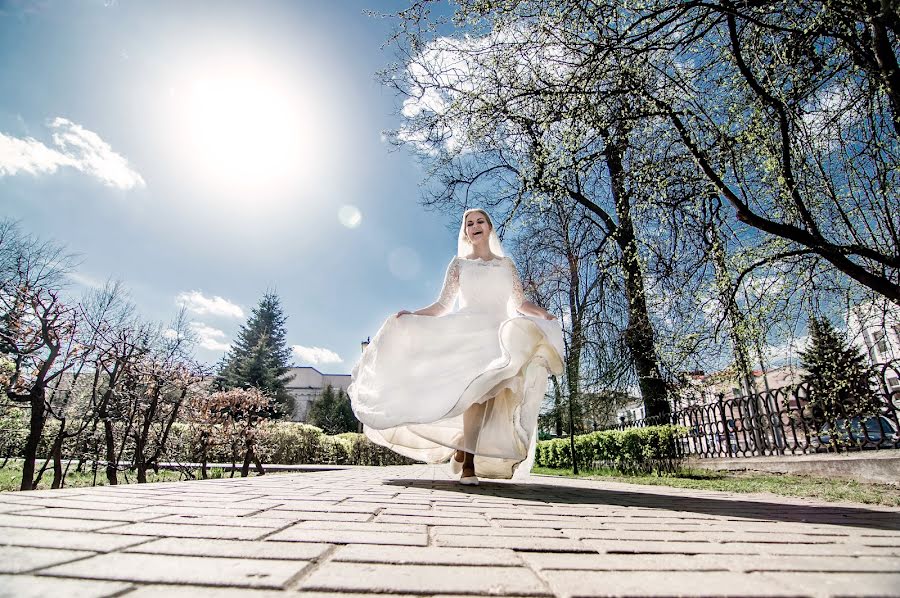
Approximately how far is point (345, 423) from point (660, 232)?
35.0 meters

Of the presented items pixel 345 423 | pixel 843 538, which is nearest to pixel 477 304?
pixel 843 538

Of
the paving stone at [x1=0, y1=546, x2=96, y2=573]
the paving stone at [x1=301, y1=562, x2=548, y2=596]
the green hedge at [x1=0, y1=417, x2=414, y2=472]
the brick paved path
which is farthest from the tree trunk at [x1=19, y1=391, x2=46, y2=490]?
the green hedge at [x1=0, y1=417, x2=414, y2=472]

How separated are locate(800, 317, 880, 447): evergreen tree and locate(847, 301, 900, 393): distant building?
0.45ft

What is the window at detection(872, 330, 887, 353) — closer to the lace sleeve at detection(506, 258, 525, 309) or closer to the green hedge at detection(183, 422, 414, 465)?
the lace sleeve at detection(506, 258, 525, 309)

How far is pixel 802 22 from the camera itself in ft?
14.8

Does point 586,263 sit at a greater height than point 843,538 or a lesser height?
greater

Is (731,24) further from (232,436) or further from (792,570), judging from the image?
(232,436)

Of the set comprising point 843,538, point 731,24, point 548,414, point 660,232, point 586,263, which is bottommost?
point 843,538

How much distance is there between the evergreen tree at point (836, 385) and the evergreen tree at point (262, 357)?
29.7 m

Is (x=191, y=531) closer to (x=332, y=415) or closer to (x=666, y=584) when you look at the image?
(x=666, y=584)

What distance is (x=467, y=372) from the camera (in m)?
3.85

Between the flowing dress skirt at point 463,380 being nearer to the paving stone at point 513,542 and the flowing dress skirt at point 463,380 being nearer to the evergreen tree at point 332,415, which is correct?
the paving stone at point 513,542

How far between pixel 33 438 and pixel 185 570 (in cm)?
513

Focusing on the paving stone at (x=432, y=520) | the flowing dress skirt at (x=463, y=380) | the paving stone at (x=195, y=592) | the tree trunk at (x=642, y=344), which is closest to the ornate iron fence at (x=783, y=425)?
the tree trunk at (x=642, y=344)
